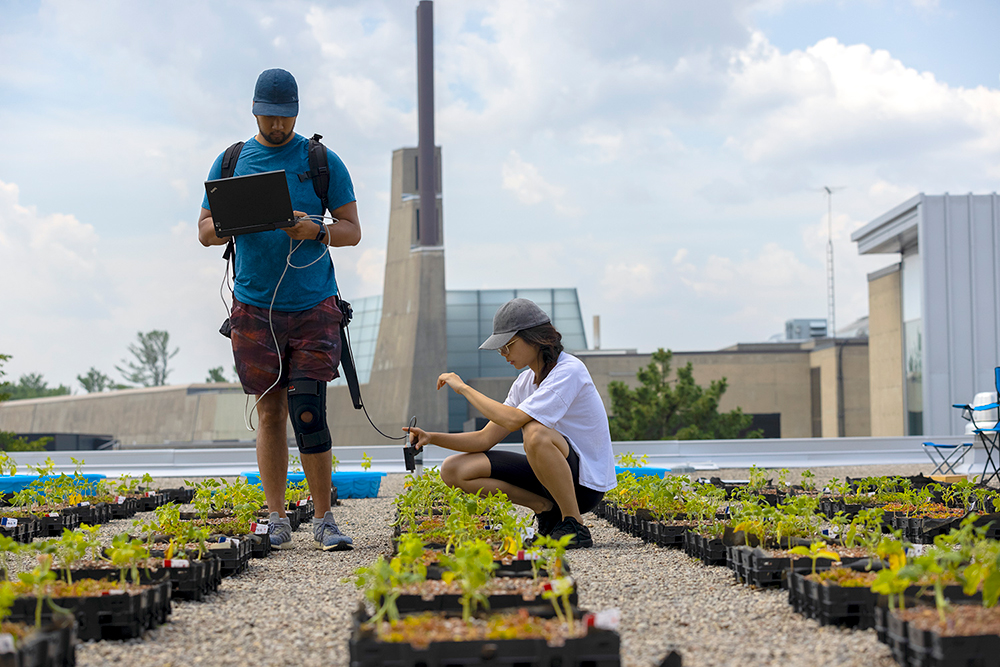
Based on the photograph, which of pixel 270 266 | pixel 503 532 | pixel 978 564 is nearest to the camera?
pixel 978 564

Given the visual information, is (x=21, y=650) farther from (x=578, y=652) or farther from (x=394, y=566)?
(x=578, y=652)

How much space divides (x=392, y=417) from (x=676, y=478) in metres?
22.5

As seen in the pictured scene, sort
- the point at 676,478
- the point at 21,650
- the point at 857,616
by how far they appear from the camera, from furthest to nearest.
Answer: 1. the point at 676,478
2. the point at 857,616
3. the point at 21,650

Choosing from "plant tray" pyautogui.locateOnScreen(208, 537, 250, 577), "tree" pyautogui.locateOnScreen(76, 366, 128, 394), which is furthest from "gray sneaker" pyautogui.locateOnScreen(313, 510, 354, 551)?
"tree" pyautogui.locateOnScreen(76, 366, 128, 394)

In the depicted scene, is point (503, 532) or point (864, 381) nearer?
point (503, 532)

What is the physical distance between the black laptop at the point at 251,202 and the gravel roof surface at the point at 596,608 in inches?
51.3

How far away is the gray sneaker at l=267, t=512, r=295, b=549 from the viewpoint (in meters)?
3.71

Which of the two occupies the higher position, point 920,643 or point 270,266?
point 270,266

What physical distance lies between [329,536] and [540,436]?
37.9 inches

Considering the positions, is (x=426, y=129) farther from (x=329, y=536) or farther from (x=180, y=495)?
(x=329, y=536)

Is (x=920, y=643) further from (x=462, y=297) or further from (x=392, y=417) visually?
(x=462, y=297)

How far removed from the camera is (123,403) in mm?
35719

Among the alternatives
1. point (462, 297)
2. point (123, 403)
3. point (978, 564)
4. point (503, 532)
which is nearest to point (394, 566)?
point (503, 532)

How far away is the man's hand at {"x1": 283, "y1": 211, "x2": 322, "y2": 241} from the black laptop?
0.05 m
